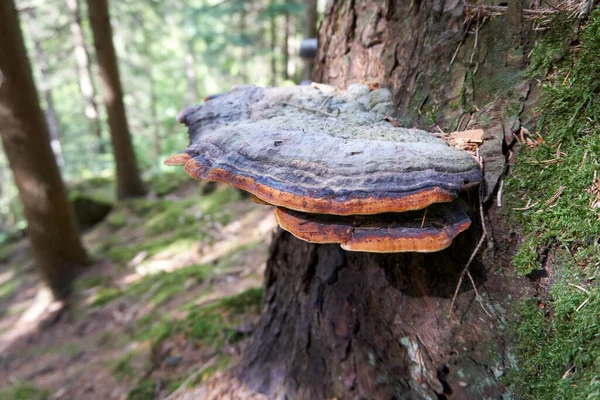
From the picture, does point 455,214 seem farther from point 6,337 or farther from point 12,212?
point 12,212

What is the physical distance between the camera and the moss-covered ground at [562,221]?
3.60 ft

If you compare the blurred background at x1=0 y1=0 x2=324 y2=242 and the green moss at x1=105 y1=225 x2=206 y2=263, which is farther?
the blurred background at x1=0 y1=0 x2=324 y2=242

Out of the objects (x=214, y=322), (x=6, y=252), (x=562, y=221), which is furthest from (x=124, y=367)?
(x=6, y=252)

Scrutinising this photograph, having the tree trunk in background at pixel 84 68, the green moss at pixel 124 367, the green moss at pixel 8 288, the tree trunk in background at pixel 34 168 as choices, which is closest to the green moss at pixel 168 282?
the green moss at pixel 124 367

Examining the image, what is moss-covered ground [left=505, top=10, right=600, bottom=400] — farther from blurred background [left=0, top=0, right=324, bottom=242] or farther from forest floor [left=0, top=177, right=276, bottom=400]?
blurred background [left=0, top=0, right=324, bottom=242]

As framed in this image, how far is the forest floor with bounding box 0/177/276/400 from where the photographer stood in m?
3.07

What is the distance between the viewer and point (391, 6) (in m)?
1.81

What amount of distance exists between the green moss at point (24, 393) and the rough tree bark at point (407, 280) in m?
3.07

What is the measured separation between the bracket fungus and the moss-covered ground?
248 millimetres

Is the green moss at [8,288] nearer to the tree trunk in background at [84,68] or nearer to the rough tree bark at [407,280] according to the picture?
the rough tree bark at [407,280]

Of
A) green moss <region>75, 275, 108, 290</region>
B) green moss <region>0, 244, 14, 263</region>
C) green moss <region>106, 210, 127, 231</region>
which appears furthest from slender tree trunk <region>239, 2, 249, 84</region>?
green moss <region>0, 244, 14, 263</region>

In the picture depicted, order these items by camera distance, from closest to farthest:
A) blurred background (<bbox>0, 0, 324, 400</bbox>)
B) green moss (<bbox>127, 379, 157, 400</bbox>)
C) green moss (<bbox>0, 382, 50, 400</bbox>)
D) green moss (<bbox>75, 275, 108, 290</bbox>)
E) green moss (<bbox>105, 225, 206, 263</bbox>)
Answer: green moss (<bbox>127, 379, 157, 400</bbox>), blurred background (<bbox>0, 0, 324, 400</bbox>), green moss (<bbox>0, 382, 50, 400</bbox>), green moss (<bbox>75, 275, 108, 290</bbox>), green moss (<bbox>105, 225, 206, 263</bbox>)

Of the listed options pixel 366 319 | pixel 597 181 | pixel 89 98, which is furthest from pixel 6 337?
pixel 89 98

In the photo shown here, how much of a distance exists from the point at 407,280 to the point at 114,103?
932 cm
